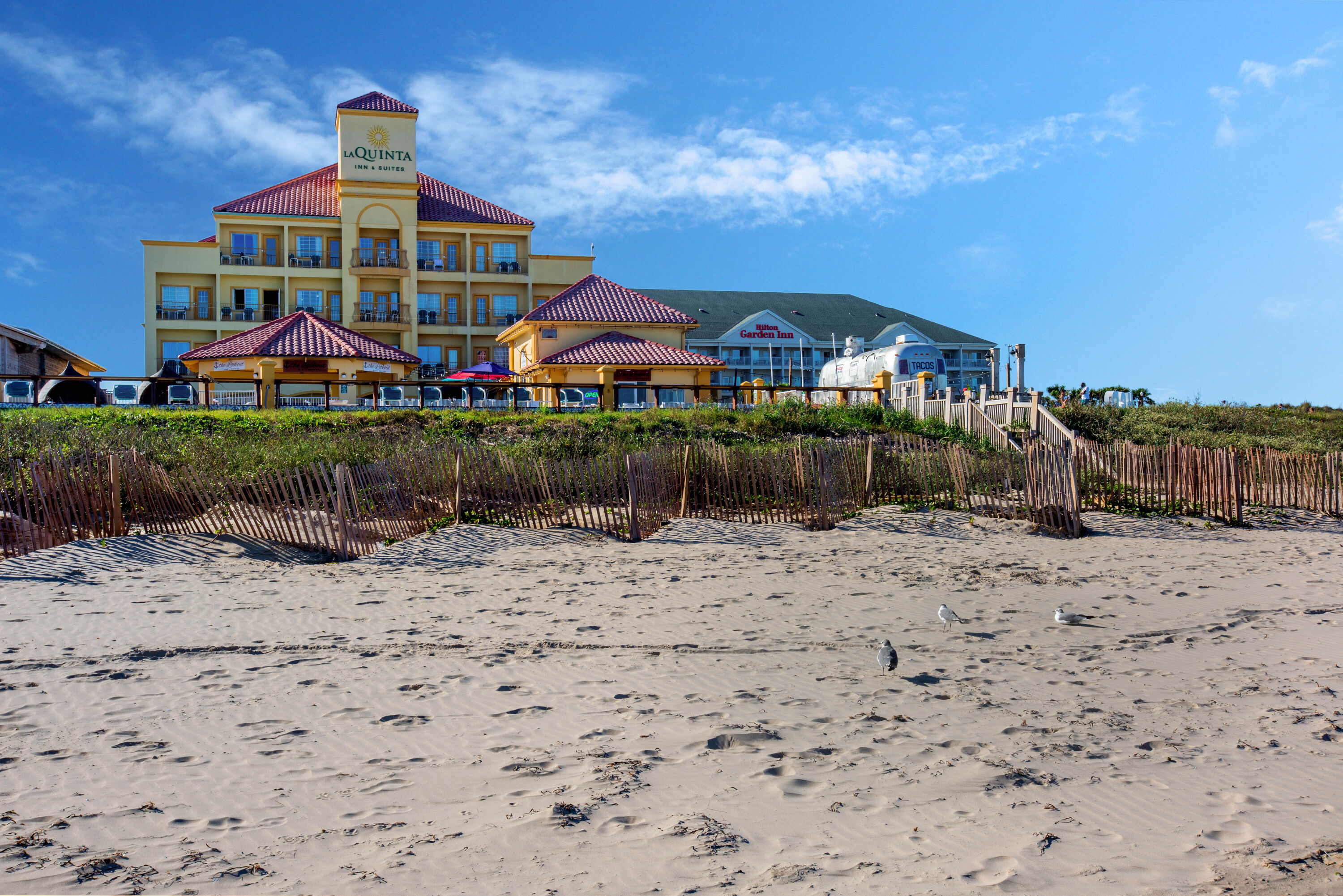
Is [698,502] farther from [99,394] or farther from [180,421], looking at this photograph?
[99,394]

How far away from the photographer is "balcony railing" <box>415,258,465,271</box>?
44312 mm

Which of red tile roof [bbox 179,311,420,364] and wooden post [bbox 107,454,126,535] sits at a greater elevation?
red tile roof [bbox 179,311,420,364]

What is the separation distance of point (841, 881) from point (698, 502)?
10.3 metres

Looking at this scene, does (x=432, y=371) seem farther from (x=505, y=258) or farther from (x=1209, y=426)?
(x=1209, y=426)

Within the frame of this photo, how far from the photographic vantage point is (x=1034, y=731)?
4812mm

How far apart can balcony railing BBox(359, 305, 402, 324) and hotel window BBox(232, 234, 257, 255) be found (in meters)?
6.38

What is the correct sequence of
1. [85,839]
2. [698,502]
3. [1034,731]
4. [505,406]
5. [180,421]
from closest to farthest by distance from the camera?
1. [85,839]
2. [1034,731]
3. [698,502]
4. [180,421]
5. [505,406]

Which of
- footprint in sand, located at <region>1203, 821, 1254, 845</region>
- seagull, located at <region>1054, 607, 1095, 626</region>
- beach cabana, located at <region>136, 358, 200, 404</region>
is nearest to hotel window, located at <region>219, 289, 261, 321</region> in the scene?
beach cabana, located at <region>136, 358, 200, 404</region>

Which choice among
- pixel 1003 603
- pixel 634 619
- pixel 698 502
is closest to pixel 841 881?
pixel 634 619

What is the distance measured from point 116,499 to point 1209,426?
31642 millimetres

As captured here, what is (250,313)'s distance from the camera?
42594mm

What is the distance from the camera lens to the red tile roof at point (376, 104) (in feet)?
136

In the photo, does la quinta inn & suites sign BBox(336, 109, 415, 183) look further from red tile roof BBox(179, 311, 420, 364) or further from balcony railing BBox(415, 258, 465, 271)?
red tile roof BBox(179, 311, 420, 364)

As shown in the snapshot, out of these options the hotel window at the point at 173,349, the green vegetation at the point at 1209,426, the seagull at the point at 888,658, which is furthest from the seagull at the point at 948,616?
the hotel window at the point at 173,349
